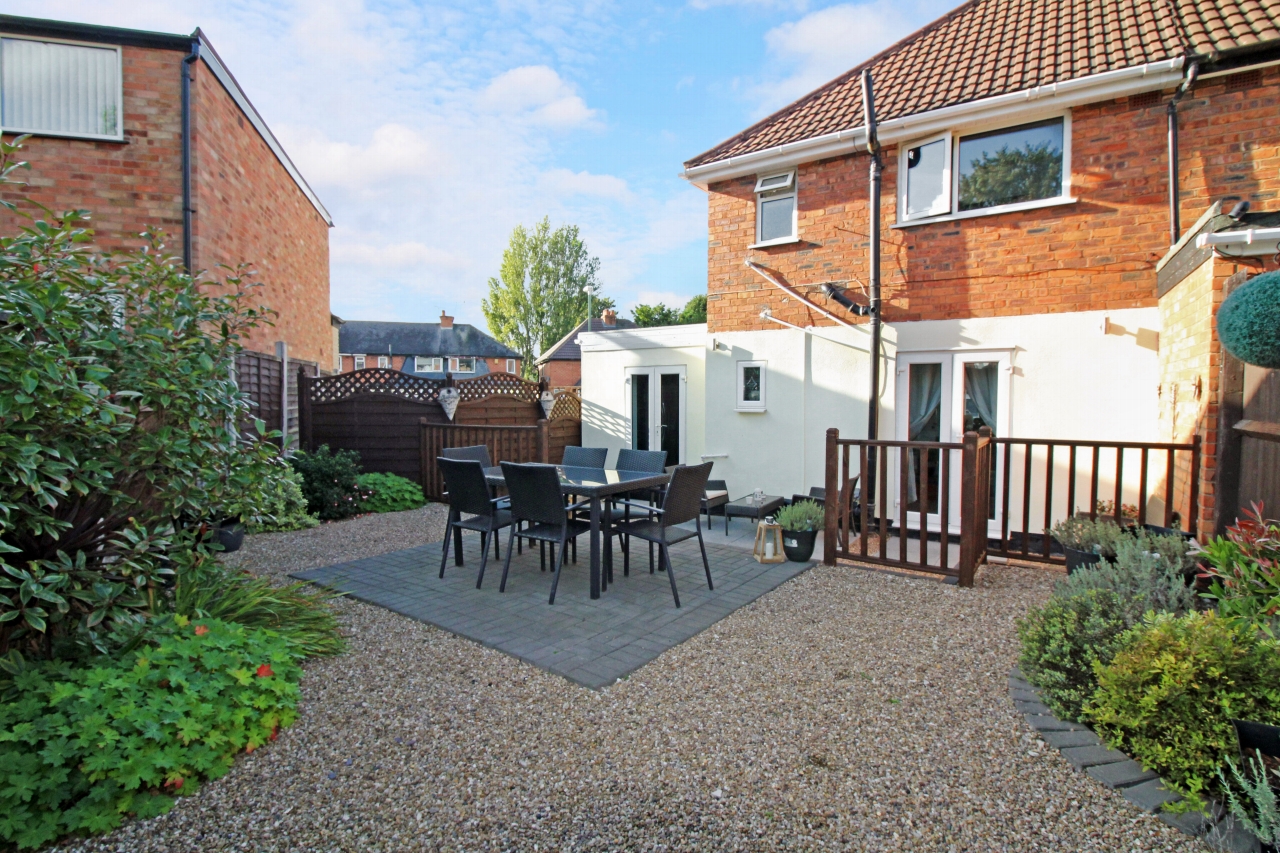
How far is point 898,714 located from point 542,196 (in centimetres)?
3238

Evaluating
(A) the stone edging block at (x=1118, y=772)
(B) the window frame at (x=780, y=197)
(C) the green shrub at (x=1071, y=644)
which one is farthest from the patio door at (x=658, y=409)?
(A) the stone edging block at (x=1118, y=772)

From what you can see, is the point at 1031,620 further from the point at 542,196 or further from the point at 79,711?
the point at 542,196

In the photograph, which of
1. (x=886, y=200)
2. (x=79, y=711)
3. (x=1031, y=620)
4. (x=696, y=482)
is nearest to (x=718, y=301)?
(x=886, y=200)

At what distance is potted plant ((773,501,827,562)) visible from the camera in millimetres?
5840

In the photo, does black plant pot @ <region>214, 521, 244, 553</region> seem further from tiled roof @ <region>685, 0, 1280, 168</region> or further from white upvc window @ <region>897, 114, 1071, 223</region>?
white upvc window @ <region>897, 114, 1071, 223</region>

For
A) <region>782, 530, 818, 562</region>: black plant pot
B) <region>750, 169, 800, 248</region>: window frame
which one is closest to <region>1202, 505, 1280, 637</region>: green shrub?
<region>782, 530, 818, 562</region>: black plant pot

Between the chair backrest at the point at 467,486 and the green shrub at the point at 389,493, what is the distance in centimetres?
392

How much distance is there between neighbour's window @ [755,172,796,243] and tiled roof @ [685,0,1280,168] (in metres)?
0.44

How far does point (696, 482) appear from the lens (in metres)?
5.09

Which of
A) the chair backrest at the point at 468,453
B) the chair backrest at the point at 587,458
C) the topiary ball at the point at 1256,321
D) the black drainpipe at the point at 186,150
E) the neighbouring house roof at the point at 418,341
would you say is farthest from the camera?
the neighbouring house roof at the point at 418,341

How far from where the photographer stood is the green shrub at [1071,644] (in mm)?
2986

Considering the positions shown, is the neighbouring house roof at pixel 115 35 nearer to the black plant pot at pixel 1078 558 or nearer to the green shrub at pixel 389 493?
the green shrub at pixel 389 493

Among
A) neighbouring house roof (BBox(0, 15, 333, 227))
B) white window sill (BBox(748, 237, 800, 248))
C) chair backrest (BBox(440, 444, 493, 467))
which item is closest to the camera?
chair backrest (BBox(440, 444, 493, 467))

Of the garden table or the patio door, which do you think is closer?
the garden table
